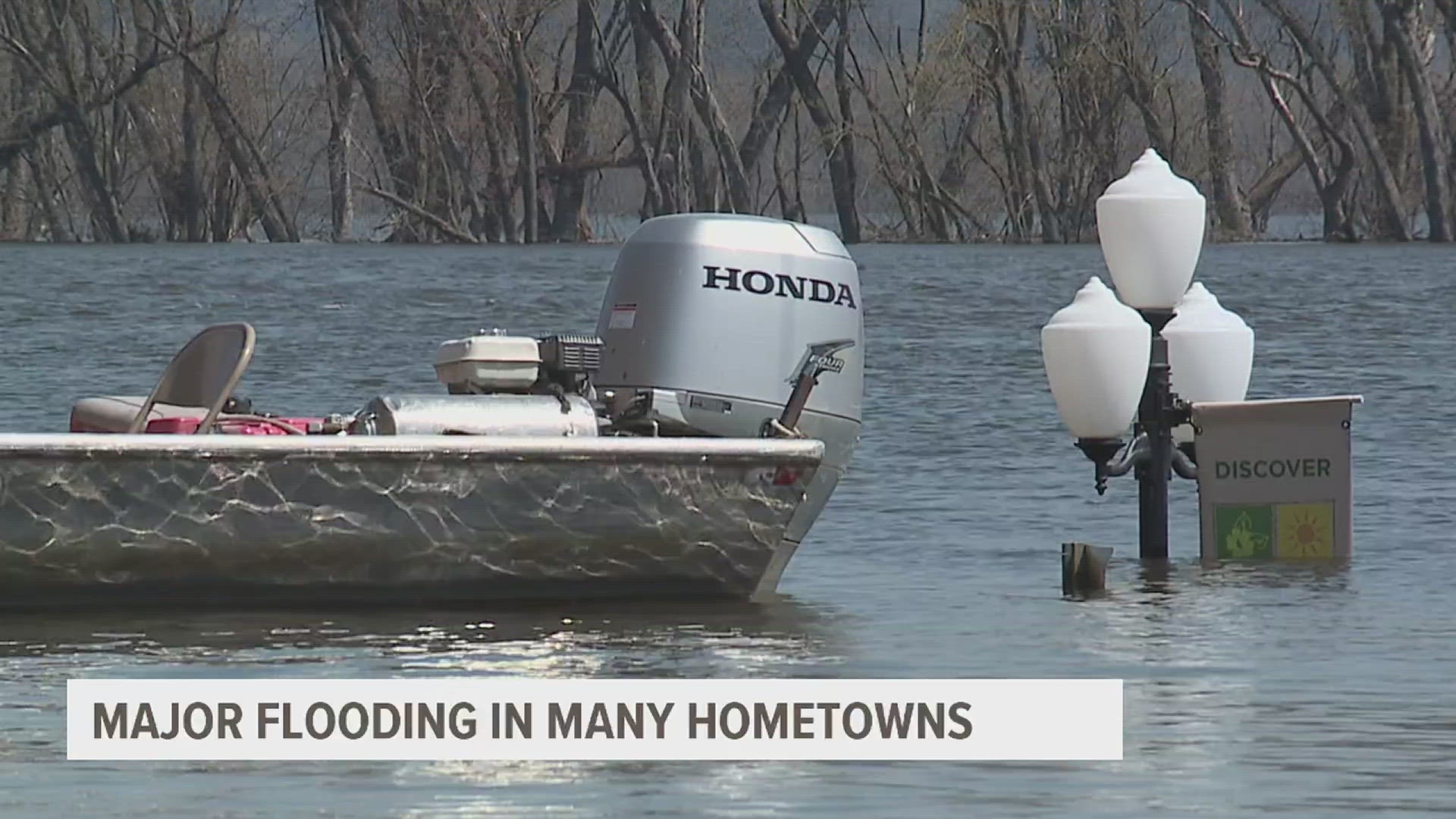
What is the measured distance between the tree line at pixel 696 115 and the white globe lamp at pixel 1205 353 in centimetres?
4513

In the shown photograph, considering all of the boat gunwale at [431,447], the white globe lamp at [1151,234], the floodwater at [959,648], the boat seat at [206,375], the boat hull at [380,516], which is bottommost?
the floodwater at [959,648]

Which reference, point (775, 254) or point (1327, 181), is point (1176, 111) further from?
point (775, 254)

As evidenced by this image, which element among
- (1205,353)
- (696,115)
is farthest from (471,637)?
(696,115)

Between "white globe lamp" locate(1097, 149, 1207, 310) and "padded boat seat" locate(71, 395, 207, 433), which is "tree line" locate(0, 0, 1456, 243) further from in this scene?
"padded boat seat" locate(71, 395, 207, 433)

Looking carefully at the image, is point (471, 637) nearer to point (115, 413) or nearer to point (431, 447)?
point (431, 447)

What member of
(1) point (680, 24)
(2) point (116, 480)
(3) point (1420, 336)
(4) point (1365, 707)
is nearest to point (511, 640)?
(2) point (116, 480)

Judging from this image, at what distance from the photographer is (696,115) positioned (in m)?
69.4

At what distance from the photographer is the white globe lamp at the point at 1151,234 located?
41.2 ft

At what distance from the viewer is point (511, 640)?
10.6 m

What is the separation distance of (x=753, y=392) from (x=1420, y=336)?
→ 21373 mm

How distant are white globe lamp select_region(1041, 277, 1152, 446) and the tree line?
4623 cm
